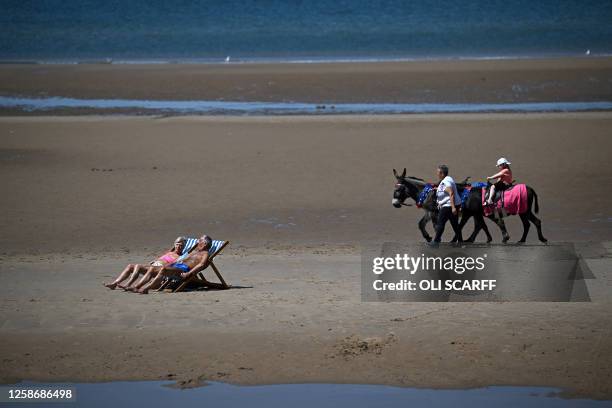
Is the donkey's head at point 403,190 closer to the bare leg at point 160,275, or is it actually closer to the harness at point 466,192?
the harness at point 466,192

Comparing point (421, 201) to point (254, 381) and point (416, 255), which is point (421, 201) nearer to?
point (416, 255)

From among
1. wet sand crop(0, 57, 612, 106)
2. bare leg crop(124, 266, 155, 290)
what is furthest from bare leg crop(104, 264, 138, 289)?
wet sand crop(0, 57, 612, 106)

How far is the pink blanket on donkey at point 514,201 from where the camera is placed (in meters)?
16.0

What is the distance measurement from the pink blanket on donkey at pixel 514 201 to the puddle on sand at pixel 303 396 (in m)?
6.08

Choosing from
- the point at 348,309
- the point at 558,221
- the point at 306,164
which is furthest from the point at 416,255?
the point at 306,164

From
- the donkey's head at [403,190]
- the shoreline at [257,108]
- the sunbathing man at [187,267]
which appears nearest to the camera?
the sunbathing man at [187,267]

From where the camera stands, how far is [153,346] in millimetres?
11469

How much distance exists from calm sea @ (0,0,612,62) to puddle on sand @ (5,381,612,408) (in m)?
49.1

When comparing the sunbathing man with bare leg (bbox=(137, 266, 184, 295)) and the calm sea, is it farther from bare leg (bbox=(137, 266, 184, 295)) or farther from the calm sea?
the calm sea

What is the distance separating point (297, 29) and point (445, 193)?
61.7 meters

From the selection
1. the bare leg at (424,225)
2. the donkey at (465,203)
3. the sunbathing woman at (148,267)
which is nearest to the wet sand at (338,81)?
the donkey at (465,203)

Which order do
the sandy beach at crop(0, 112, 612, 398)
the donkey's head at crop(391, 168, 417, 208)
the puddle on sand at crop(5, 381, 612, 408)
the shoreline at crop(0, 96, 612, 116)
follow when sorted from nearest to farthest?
the puddle on sand at crop(5, 381, 612, 408) < the sandy beach at crop(0, 112, 612, 398) < the donkey's head at crop(391, 168, 417, 208) < the shoreline at crop(0, 96, 612, 116)

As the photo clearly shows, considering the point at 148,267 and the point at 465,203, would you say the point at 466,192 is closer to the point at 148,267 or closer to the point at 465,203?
the point at 465,203

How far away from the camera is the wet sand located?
39.0m
